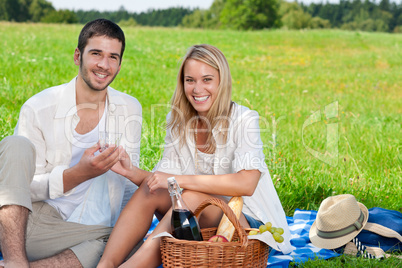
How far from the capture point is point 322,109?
8.11 meters

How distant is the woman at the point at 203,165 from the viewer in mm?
2887

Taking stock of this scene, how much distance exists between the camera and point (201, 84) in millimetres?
3137

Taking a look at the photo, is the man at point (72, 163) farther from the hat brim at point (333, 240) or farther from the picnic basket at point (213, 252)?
the hat brim at point (333, 240)

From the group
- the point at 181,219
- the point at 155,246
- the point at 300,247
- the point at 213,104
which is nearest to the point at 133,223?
the point at 155,246

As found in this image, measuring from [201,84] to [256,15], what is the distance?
55.0m

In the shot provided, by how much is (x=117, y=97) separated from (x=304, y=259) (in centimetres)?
172

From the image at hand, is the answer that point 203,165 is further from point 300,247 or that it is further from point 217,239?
point 300,247

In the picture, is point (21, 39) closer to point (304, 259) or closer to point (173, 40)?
point (173, 40)

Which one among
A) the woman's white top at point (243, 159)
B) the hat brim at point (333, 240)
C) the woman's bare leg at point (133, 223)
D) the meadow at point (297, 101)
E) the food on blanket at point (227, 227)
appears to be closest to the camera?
the food on blanket at point (227, 227)

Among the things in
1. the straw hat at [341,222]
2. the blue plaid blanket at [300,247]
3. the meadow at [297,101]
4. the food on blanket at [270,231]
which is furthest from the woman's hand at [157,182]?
the straw hat at [341,222]

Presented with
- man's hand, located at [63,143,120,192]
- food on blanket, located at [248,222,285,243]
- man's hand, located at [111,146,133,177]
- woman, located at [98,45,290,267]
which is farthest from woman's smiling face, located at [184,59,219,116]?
food on blanket, located at [248,222,285,243]

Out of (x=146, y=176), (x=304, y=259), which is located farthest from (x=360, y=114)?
(x=146, y=176)

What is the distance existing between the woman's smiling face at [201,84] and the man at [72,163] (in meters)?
0.46

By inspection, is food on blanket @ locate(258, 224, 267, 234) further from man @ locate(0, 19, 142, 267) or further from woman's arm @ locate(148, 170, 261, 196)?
man @ locate(0, 19, 142, 267)
